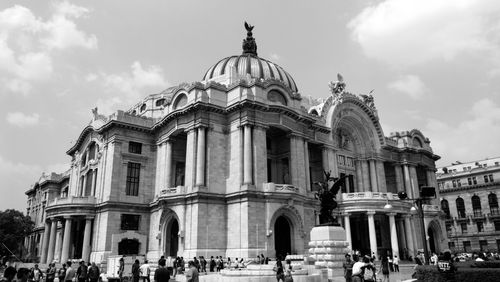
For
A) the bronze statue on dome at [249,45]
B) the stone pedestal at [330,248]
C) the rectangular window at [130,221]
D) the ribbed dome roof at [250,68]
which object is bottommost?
the stone pedestal at [330,248]

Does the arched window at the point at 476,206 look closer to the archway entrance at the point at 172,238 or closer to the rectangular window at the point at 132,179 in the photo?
the archway entrance at the point at 172,238

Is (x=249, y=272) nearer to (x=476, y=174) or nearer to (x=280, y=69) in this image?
(x=280, y=69)

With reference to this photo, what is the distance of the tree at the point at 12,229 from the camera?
63.7 metres

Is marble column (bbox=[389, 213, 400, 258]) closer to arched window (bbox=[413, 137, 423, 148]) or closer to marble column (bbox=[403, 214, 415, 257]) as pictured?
marble column (bbox=[403, 214, 415, 257])

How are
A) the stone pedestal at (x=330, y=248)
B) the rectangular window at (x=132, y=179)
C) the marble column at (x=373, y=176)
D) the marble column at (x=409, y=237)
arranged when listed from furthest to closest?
the marble column at (x=373, y=176) < the marble column at (x=409, y=237) < the rectangular window at (x=132, y=179) < the stone pedestal at (x=330, y=248)

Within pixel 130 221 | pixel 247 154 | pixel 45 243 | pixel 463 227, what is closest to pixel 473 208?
pixel 463 227

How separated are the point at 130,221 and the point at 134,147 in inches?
323

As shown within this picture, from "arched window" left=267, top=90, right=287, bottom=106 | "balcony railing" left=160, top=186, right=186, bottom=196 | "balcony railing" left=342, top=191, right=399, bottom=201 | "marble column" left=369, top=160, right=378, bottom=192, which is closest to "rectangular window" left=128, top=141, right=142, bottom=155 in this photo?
"balcony railing" left=160, top=186, right=186, bottom=196

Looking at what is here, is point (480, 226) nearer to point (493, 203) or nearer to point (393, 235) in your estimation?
point (493, 203)

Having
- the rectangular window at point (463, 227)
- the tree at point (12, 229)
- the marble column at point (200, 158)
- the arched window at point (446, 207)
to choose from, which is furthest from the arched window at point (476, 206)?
the tree at point (12, 229)

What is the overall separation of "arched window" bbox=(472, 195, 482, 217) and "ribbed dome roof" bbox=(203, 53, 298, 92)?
149 feet

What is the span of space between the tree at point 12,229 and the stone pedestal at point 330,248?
56.2m

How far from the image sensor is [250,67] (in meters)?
53.2

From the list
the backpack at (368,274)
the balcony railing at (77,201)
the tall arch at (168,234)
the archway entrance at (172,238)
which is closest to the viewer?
the backpack at (368,274)
